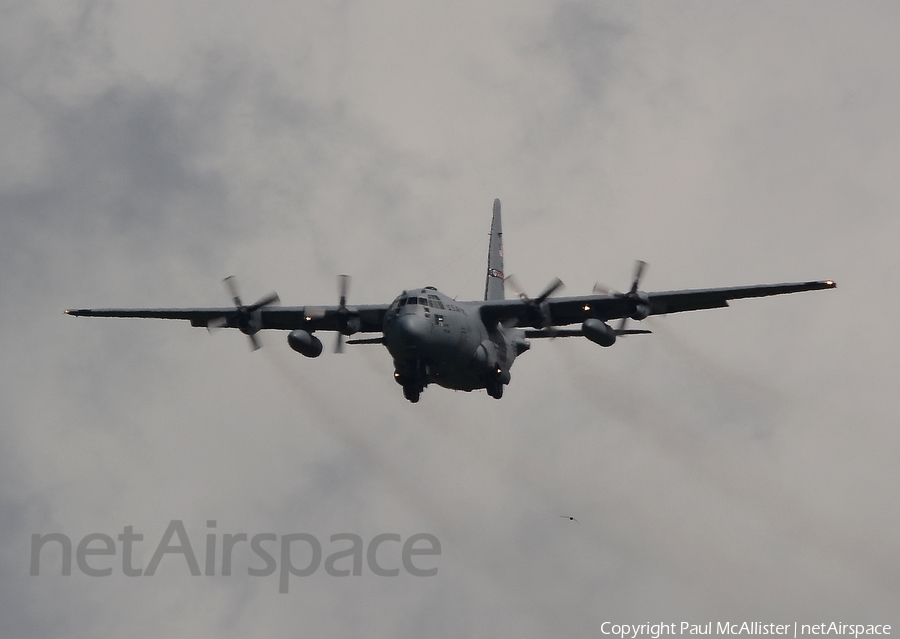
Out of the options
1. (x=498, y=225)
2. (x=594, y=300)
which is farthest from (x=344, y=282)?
(x=498, y=225)

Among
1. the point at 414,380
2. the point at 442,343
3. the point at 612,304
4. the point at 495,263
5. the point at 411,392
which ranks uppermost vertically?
the point at 495,263

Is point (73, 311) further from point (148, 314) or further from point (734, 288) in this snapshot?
point (734, 288)

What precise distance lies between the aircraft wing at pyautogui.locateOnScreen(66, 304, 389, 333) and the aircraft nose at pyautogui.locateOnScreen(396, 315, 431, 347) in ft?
16.4

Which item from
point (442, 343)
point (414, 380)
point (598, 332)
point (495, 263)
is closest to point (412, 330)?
point (442, 343)

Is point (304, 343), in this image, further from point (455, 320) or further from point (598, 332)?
point (598, 332)

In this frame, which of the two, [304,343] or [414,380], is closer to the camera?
[414,380]

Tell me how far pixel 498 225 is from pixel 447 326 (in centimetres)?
1651

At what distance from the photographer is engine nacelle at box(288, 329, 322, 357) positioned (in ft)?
134

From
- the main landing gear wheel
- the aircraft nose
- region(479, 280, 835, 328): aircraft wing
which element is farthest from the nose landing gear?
region(479, 280, 835, 328): aircraft wing

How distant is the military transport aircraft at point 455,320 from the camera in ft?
124

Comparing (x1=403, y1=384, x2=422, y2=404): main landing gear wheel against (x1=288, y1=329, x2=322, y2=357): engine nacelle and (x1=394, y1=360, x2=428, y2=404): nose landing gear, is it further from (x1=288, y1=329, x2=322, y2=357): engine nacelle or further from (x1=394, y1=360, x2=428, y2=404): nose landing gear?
(x1=288, y1=329, x2=322, y2=357): engine nacelle

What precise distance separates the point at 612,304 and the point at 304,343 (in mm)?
10997

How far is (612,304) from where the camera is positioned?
1575 inches

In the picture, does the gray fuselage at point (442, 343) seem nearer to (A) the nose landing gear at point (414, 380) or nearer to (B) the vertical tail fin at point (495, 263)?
(A) the nose landing gear at point (414, 380)
